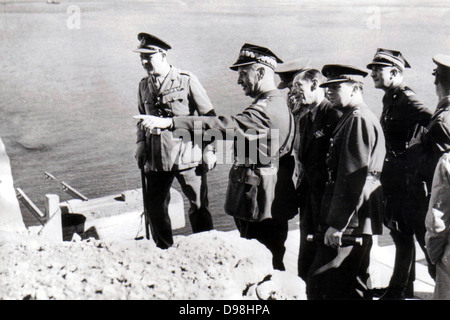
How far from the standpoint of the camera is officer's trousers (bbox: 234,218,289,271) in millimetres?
3727

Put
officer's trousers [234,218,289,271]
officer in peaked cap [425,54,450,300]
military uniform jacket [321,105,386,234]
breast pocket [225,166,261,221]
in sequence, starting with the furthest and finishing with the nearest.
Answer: officer's trousers [234,218,289,271]
breast pocket [225,166,261,221]
military uniform jacket [321,105,386,234]
officer in peaked cap [425,54,450,300]

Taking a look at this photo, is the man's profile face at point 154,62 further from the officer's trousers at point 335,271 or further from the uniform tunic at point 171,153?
the officer's trousers at point 335,271

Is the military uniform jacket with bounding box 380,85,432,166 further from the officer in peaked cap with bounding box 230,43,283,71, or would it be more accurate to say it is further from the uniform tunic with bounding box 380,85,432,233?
the officer in peaked cap with bounding box 230,43,283,71

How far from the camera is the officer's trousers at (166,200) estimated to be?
4.03m

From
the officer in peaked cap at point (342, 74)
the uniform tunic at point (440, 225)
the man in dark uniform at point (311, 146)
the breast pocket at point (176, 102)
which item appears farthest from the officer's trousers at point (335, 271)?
the breast pocket at point (176, 102)

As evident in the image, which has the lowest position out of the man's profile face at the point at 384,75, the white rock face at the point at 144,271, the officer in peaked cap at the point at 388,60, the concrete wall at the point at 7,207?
the concrete wall at the point at 7,207

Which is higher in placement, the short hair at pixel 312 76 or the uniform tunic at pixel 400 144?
the short hair at pixel 312 76

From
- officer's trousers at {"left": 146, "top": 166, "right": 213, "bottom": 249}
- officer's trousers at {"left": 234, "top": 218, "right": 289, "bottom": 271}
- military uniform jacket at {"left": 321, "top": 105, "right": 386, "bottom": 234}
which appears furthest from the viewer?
officer's trousers at {"left": 146, "top": 166, "right": 213, "bottom": 249}

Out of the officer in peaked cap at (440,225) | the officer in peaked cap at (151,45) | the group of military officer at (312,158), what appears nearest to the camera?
the officer in peaked cap at (440,225)

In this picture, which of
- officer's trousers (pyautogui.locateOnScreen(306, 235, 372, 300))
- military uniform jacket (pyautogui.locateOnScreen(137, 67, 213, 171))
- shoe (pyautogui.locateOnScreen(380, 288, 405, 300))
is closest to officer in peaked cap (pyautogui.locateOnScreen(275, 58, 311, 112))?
military uniform jacket (pyautogui.locateOnScreen(137, 67, 213, 171))

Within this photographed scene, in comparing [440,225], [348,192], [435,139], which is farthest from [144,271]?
[435,139]

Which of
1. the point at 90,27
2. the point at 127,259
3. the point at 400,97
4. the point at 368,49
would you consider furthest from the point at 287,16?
the point at 127,259

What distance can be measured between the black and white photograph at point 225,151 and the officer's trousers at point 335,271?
1cm
